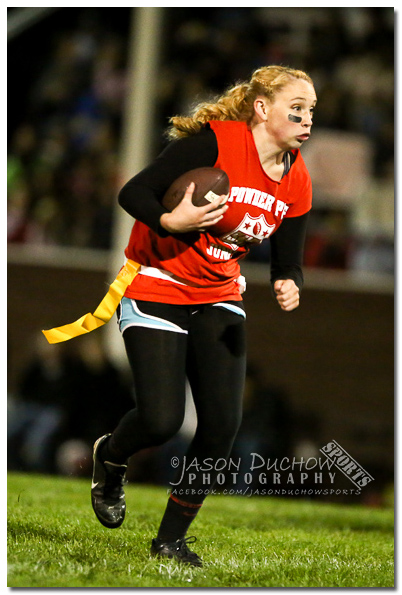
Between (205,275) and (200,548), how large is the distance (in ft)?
4.26

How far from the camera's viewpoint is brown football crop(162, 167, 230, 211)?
320 centimetres

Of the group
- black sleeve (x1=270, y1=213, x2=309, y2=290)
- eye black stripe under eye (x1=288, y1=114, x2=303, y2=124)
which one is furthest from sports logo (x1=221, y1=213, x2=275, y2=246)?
eye black stripe under eye (x1=288, y1=114, x2=303, y2=124)

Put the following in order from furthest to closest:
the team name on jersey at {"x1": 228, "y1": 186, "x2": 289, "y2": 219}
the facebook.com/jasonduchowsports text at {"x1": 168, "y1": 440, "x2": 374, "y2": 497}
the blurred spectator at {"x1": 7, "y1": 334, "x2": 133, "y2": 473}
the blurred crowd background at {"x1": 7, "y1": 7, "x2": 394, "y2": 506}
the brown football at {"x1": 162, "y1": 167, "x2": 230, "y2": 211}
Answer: the blurred crowd background at {"x1": 7, "y1": 7, "x2": 394, "y2": 506} < the facebook.com/jasonduchowsports text at {"x1": 168, "y1": 440, "x2": 374, "y2": 497} < the blurred spectator at {"x1": 7, "y1": 334, "x2": 133, "y2": 473} < the team name on jersey at {"x1": 228, "y1": 186, "x2": 289, "y2": 219} < the brown football at {"x1": 162, "y1": 167, "x2": 230, "y2": 211}

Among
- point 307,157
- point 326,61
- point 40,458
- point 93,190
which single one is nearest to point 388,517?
point 40,458

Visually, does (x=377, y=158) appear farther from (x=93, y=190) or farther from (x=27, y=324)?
(x=27, y=324)

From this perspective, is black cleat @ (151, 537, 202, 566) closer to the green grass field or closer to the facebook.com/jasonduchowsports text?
the green grass field

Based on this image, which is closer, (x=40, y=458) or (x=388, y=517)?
(x=388, y=517)

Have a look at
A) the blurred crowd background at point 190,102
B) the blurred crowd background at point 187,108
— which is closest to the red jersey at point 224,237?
the blurred crowd background at point 187,108

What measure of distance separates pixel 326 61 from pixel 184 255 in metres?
9.16

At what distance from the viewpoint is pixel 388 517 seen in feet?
19.7

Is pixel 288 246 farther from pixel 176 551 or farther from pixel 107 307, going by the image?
pixel 176 551

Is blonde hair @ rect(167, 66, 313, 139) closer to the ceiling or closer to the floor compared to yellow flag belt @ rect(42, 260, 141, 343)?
closer to the ceiling

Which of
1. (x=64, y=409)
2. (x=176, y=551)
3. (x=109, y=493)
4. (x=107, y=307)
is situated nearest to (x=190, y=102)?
(x=64, y=409)

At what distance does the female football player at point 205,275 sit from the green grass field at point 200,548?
0.22 meters
